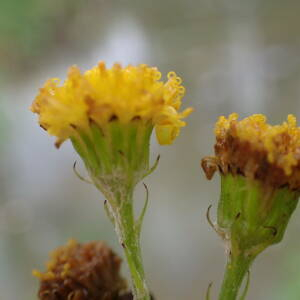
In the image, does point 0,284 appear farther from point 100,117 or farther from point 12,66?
point 100,117

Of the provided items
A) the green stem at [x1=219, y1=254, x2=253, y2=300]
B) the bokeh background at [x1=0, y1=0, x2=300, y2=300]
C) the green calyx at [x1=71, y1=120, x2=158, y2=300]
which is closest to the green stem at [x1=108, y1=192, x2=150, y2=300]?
the green calyx at [x1=71, y1=120, x2=158, y2=300]

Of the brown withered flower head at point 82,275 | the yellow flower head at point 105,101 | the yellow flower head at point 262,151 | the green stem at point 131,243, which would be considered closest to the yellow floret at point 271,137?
the yellow flower head at point 262,151

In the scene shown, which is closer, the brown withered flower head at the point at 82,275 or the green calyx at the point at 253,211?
the green calyx at the point at 253,211

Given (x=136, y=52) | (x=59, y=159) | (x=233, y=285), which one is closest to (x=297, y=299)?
(x=233, y=285)

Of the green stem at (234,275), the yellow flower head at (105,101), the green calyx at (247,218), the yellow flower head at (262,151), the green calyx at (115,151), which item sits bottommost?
the green stem at (234,275)

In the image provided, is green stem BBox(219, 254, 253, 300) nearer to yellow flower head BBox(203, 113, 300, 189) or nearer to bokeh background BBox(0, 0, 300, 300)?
yellow flower head BBox(203, 113, 300, 189)

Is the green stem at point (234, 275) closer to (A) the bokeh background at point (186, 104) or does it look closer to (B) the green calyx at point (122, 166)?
(B) the green calyx at point (122, 166)
